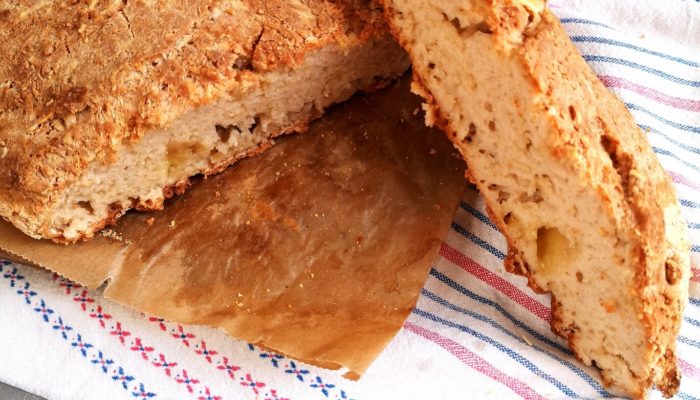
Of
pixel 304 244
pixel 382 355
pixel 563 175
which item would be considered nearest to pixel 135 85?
pixel 304 244

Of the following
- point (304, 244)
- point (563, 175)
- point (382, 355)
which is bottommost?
point (382, 355)

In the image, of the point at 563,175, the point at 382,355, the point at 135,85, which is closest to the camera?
the point at 563,175

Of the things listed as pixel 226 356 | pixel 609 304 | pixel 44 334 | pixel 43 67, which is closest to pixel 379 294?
pixel 226 356

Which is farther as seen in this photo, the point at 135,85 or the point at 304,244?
the point at 304,244

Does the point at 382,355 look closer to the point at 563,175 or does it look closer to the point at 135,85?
the point at 563,175

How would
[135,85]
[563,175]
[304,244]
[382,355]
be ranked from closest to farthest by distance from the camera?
[563,175] → [135,85] → [382,355] → [304,244]

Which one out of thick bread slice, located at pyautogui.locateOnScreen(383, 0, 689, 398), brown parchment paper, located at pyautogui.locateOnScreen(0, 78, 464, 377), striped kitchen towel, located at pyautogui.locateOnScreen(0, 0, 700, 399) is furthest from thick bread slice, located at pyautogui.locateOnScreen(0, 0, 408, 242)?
thick bread slice, located at pyautogui.locateOnScreen(383, 0, 689, 398)
